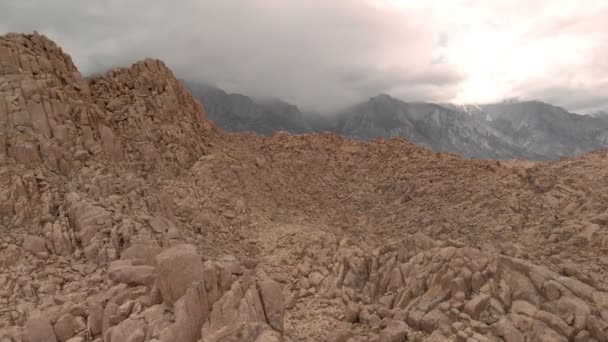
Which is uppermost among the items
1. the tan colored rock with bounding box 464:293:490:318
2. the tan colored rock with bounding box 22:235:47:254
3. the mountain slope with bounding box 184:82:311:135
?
the mountain slope with bounding box 184:82:311:135

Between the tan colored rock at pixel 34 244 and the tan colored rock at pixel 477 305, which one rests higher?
the tan colored rock at pixel 34 244

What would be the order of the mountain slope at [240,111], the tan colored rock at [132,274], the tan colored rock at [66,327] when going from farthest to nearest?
the mountain slope at [240,111], the tan colored rock at [132,274], the tan colored rock at [66,327]

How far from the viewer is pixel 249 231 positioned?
2406cm

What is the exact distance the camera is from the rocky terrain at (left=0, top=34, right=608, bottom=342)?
14.2 meters

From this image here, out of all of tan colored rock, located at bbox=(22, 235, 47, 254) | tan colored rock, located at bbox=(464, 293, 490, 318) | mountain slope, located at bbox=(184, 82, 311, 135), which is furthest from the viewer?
mountain slope, located at bbox=(184, 82, 311, 135)

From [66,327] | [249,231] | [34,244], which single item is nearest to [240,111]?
[249,231]

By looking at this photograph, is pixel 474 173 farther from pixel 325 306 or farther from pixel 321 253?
pixel 325 306

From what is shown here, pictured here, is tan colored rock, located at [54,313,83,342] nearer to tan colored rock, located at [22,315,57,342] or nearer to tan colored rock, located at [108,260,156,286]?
tan colored rock, located at [22,315,57,342]

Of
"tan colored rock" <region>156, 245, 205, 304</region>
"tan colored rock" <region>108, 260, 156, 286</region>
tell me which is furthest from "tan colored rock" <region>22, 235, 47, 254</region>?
"tan colored rock" <region>156, 245, 205, 304</region>

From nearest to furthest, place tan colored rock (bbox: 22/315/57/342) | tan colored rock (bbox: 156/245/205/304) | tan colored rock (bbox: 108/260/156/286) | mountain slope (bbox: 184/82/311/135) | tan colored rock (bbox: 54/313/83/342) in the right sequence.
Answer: tan colored rock (bbox: 22/315/57/342), tan colored rock (bbox: 54/313/83/342), tan colored rock (bbox: 156/245/205/304), tan colored rock (bbox: 108/260/156/286), mountain slope (bbox: 184/82/311/135)

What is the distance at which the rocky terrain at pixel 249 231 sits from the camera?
14.2 m

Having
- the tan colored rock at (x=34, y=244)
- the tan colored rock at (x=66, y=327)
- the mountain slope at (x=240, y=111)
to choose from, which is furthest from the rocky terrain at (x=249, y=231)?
the mountain slope at (x=240, y=111)

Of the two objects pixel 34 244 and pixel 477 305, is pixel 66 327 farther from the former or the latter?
pixel 477 305

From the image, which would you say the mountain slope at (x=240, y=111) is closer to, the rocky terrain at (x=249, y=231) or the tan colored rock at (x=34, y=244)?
the rocky terrain at (x=249, y=231)
